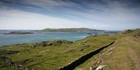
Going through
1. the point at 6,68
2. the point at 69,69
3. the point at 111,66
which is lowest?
the point at 6,68

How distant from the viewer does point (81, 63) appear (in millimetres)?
49031

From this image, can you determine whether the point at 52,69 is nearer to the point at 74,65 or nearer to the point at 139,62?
the point at 74,65

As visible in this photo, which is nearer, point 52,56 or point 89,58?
point 89,58

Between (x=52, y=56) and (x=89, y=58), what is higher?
(x=89, y=58)

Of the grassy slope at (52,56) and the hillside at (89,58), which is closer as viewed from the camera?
the hillside at (89,58)

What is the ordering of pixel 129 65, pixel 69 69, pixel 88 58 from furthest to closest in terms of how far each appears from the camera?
pixel 88 58
pixel 69 69
pixel 129 65

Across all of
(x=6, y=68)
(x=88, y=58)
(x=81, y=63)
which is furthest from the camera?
(x=6, y=68)

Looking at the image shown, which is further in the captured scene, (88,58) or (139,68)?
(88,58)

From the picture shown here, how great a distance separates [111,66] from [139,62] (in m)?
6.19

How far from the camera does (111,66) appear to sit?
30.0m

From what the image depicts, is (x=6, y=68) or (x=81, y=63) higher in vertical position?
(x=81, y=63)

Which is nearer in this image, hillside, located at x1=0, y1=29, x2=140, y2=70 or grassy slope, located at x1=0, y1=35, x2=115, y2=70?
hillside, located at x1=0, y1=29, x2=140, y2=70

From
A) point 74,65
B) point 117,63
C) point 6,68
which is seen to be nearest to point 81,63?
point 74,65

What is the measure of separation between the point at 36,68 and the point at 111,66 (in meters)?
37.1
